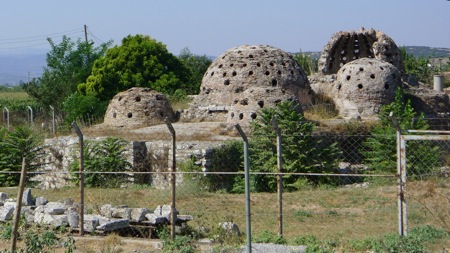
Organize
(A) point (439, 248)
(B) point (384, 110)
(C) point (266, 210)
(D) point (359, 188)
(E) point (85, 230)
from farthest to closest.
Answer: (B) point (384, 110) → (D) point (359, 188) → (C) point (266, 210) → (E) point (85, 230) → (A) point (439, 248)

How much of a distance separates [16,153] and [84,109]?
9086 mm

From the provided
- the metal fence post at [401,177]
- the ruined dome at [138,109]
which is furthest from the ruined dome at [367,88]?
the metal fence post at [401,177]

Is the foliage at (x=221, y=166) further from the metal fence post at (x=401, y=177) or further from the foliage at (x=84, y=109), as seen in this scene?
the foliage at (x=84, y=109)

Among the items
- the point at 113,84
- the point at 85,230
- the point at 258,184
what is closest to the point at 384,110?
the point at 258,184

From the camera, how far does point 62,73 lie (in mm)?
41469

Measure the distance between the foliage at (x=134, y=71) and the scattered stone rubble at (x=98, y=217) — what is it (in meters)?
20.2

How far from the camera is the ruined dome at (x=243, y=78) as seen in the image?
23.2 meters

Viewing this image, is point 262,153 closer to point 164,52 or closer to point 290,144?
point 290,144

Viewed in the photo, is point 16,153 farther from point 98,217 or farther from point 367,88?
point 367,88

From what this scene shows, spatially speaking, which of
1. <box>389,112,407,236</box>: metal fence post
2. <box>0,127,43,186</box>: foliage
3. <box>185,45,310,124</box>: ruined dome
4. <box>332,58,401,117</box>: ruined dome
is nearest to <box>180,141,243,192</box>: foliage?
A: <box>0,127,43,186</box>: foliage

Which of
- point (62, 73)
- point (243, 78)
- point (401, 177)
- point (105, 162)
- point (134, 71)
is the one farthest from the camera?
point (62, 73)

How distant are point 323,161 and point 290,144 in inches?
35.9

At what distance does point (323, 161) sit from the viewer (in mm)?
17438

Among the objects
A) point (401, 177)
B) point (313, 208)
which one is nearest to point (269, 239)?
point (401, 177)
